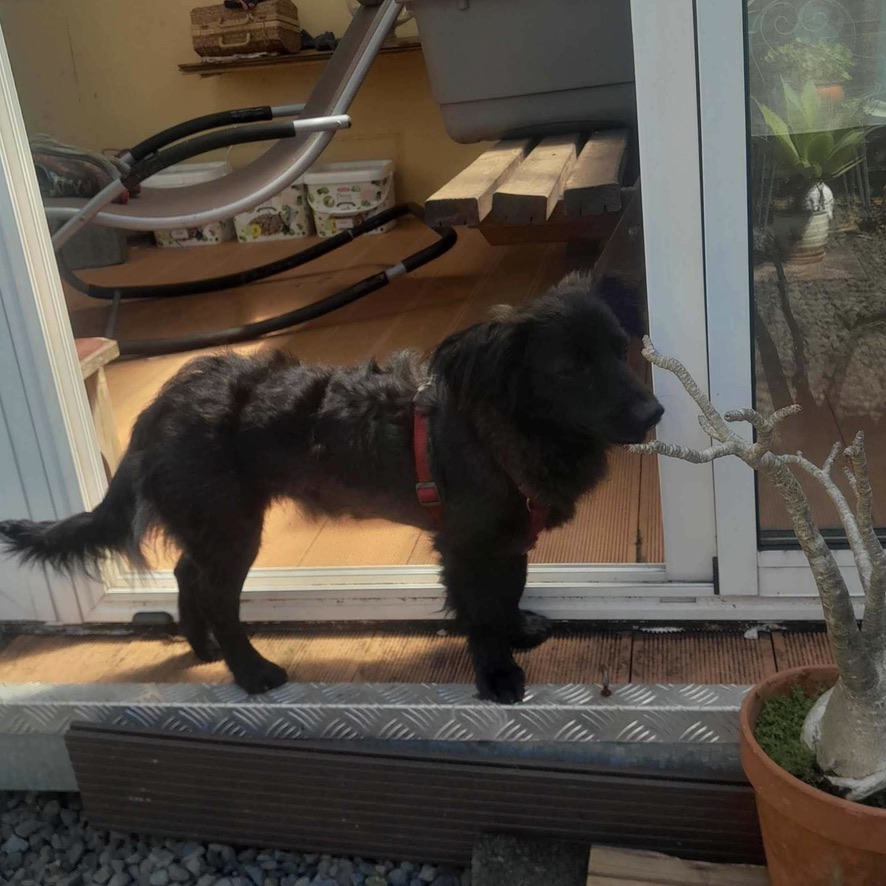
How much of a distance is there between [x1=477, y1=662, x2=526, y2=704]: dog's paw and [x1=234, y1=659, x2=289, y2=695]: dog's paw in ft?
1.43

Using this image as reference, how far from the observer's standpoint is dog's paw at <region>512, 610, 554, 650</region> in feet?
6.44

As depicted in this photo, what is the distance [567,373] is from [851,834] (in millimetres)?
823

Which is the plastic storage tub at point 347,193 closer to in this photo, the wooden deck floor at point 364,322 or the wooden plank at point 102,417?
the wooden deck floor at point 364,322

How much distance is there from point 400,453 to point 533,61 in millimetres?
1570

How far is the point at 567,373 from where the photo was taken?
5.34 ft

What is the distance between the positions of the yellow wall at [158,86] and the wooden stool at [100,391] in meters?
3.68

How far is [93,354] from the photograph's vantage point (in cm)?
234

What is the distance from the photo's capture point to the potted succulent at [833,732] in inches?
44.6

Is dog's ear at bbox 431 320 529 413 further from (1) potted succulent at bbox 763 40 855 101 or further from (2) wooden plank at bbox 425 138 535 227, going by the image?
(1) potted succulent at bbox 763 40 855 101

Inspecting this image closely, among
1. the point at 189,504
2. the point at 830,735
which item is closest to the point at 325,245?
the point at 189,504

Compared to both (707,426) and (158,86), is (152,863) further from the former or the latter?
(158,86)

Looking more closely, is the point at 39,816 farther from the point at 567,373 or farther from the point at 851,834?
the point at 851,834

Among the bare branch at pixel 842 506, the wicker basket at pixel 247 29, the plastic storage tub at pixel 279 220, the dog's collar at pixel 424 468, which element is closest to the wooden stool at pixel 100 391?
the dog's collar at pixel 424 468

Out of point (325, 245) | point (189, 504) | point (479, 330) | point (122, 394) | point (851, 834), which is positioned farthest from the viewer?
point (325, 245)
